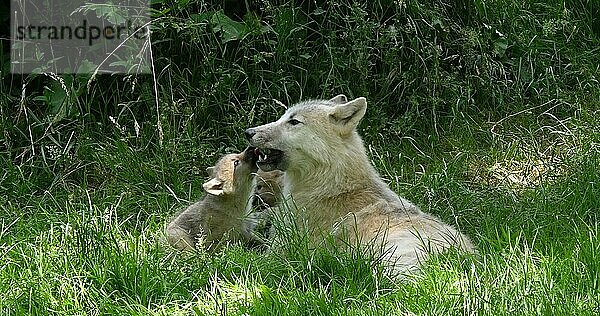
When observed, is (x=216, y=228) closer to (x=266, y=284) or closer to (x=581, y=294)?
(x=266, y=284)

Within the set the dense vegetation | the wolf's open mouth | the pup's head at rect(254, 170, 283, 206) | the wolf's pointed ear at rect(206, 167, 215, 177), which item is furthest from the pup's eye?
the dense vegetation

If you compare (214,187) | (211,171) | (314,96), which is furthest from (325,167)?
(314,96)

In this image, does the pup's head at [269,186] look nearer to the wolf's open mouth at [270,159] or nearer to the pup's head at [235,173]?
the pup's head at [235,173]

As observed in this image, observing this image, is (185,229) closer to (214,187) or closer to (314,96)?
(214,187)

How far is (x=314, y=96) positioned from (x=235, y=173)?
181 cm

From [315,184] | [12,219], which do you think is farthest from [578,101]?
[12,219]

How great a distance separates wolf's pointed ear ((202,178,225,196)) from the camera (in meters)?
7.22

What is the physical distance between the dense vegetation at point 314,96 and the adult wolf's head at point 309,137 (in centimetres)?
91

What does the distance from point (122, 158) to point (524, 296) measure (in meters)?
4.33

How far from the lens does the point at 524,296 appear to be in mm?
4871

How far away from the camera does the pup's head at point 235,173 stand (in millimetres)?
7289

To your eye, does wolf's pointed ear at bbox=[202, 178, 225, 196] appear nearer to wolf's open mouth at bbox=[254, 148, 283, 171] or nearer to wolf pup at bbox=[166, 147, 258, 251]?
wolf pup at bbox=[166, 147, 258, 251]

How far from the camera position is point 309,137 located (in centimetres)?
693

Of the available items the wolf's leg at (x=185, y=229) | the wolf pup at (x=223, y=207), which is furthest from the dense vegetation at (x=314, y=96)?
the wolf pup at (x=223, y=207)
